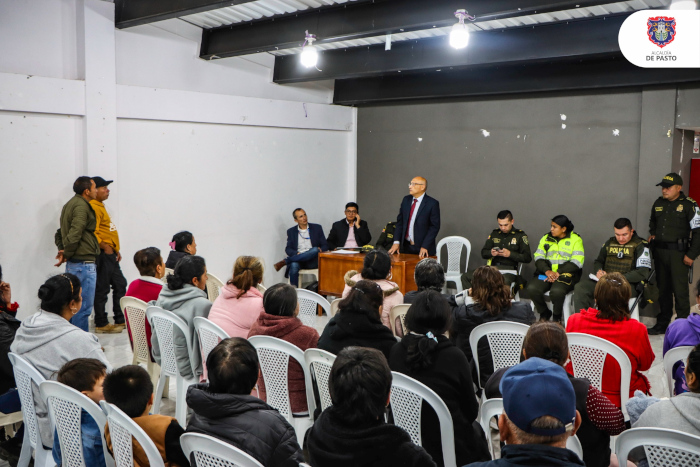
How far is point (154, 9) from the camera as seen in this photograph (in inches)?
209

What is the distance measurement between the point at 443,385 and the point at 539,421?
96 cm

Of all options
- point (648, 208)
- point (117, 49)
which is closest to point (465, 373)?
point (648, 208)

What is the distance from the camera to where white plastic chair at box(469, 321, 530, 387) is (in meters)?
2.98

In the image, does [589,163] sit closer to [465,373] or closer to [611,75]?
[611,75]

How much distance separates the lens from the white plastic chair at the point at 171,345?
3.36 metres

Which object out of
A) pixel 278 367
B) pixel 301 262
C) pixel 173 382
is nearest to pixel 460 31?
pixel 278 367

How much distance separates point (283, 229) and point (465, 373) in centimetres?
575

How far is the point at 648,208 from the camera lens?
612 cm

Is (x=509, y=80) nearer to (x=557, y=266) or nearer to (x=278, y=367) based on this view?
(x=557, y=266)

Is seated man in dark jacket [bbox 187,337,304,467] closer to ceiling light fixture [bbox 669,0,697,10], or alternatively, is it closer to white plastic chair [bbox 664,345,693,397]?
white plastic chair [bbox 664,345,693,397]

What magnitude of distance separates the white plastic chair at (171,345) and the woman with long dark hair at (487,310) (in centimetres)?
155

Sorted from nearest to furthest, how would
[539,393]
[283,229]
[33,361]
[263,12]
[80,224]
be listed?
1. [539,393]
2. [33,361]
3. [80,224]
4. [263,12]
5. [283,229]

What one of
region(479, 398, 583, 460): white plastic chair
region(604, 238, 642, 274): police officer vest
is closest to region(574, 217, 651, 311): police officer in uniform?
region(604, 238, 642, 274): police officer vest

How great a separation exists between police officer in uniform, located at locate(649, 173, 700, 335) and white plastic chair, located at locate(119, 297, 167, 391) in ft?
15.1
